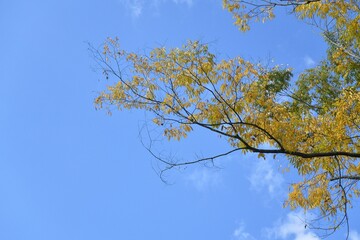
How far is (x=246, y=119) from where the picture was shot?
6.95m

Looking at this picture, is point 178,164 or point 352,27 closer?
point 178,164

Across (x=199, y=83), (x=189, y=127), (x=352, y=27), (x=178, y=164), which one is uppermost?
(x=352, y=27)

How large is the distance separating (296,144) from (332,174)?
1.48m

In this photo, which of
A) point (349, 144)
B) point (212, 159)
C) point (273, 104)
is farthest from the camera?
point (349, 144)

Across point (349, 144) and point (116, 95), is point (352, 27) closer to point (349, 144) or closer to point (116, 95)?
point (349, 144)

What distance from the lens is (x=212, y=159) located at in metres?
6.81

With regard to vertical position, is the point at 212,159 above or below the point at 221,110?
below

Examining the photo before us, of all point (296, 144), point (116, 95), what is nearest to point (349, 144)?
point (296, 144)

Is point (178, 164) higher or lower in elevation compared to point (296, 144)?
lower

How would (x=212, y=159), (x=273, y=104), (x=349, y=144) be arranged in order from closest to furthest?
1. (x=212, y=159)
2. (x=273, y=104)
3. (x=349, y=144)

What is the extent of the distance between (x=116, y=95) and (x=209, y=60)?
1.49m

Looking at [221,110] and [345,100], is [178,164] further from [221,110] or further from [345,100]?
[345,100]

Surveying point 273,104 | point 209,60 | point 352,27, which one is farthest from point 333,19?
point 209,60

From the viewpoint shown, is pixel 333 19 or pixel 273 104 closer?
pixel 273 104
